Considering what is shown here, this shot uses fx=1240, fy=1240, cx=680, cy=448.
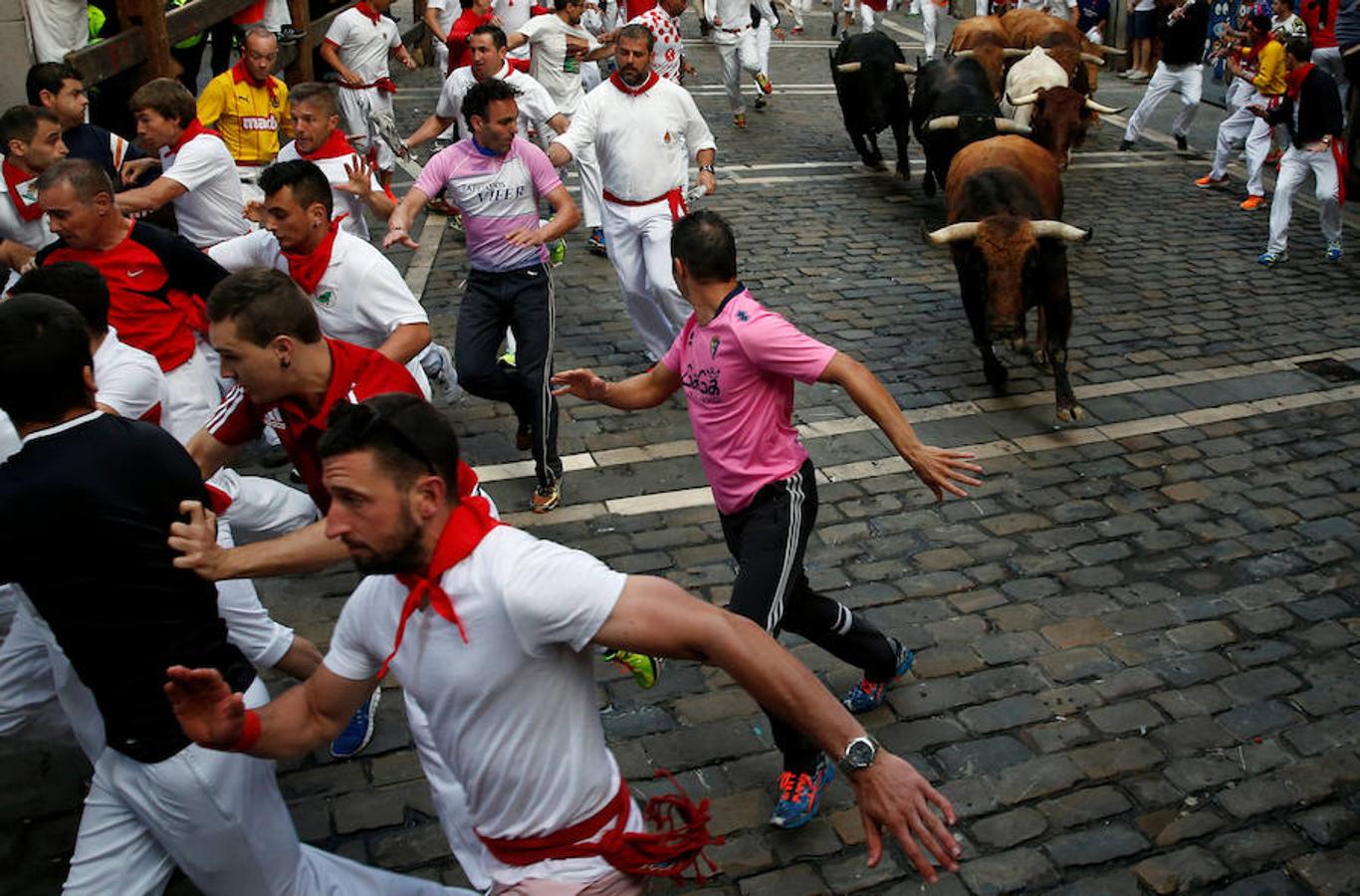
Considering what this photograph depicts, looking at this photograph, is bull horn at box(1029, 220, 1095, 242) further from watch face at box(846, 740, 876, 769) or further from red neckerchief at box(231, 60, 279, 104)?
watch face at box(846, 740, 876, 769)

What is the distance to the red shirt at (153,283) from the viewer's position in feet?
18.8

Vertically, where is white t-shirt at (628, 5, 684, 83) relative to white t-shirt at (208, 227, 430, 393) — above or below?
above

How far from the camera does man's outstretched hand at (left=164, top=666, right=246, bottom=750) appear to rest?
293 centimetres

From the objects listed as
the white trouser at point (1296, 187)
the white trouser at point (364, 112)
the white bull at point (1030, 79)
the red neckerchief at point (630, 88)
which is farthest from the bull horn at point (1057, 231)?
the white trouser at point (364, 112)

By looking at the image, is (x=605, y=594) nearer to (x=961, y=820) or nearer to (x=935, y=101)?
(x=961, y=820)

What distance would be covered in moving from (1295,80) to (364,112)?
9190 millimetres

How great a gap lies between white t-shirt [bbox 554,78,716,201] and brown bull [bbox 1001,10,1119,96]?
8.45 metres

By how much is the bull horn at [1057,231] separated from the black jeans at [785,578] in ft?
15.3

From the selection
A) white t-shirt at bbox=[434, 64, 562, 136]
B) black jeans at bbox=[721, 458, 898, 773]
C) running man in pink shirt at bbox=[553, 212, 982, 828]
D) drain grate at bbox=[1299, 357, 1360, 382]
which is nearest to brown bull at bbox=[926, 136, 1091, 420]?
drain grate at bbox=[1299, 357, 1360, 382]

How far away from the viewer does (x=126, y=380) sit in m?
4.79

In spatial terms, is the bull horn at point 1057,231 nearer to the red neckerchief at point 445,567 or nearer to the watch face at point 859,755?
the watch face at point 859,755

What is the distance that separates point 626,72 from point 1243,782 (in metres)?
5.84

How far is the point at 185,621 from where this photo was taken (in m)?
3.45

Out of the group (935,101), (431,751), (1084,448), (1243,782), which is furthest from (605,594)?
(935,101)
